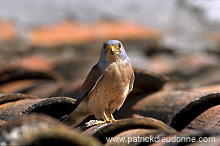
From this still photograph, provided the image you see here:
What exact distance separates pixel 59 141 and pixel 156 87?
2653mm

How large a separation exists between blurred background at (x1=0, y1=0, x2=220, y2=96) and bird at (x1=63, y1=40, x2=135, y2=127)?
11.4 feet

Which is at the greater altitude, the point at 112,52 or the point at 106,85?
the point at 112,52

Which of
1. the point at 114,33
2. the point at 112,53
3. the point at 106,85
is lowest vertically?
the point at 114,33

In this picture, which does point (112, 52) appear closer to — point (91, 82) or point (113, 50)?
point (113, 50)

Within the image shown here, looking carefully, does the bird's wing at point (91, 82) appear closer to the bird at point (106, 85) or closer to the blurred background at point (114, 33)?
the bird at point (106, 85)

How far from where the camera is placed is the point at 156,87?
4445 mm

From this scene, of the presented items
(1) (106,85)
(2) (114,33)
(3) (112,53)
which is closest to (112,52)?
(3) (112,53)

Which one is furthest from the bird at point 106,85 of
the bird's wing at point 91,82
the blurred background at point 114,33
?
the blurred background at point 114,33

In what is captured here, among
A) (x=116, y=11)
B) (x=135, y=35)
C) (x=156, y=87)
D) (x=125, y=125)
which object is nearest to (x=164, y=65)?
(x=135, y=35)

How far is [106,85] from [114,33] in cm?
684

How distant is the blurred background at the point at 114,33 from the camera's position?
8.31 metres

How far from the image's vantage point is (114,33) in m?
10.5

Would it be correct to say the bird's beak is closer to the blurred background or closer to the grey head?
the grey head

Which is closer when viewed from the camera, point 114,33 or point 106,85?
point 106,85
